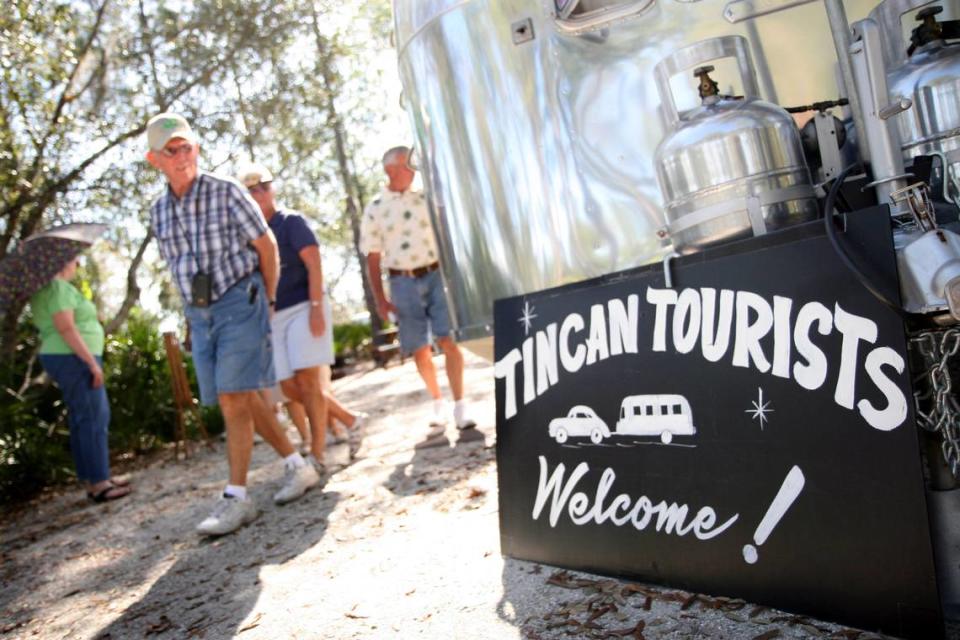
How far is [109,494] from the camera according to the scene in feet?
19.2

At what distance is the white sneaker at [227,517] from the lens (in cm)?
→ 408

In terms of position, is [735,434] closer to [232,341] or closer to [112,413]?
[232,341]

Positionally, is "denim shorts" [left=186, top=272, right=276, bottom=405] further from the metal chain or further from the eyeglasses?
the metal chain

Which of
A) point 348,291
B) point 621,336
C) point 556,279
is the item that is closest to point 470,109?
point 556,279

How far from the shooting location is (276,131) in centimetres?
1417

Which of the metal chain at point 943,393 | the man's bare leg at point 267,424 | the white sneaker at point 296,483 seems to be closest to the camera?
the metal chain at point 943,393

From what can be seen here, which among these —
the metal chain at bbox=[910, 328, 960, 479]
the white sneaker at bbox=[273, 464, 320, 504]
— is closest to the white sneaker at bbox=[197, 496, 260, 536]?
the white sneaker at bbox=[273, 464, 320, 504]

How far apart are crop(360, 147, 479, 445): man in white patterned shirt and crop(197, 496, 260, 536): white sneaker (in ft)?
5.09

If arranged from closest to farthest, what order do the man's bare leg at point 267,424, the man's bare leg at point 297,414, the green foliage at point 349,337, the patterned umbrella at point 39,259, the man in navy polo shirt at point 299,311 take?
the man's bare leg at point 267,424
the man in navy polo shirt at point 299,311
the patterned umbrella at point 39,259
the man's bare leg at point 297,414
the green foliage at point 349,337

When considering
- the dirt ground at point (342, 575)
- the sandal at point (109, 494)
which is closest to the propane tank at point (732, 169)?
the dirt ground at point (342, 575)

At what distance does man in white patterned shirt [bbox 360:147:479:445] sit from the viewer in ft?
18.2

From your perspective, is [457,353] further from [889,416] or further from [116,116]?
[116,116]

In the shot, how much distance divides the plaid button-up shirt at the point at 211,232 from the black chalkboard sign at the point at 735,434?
1912 mm

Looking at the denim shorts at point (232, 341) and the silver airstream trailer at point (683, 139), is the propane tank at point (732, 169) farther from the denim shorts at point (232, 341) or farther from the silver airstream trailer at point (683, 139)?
the denim shorts at point (232, 341)
